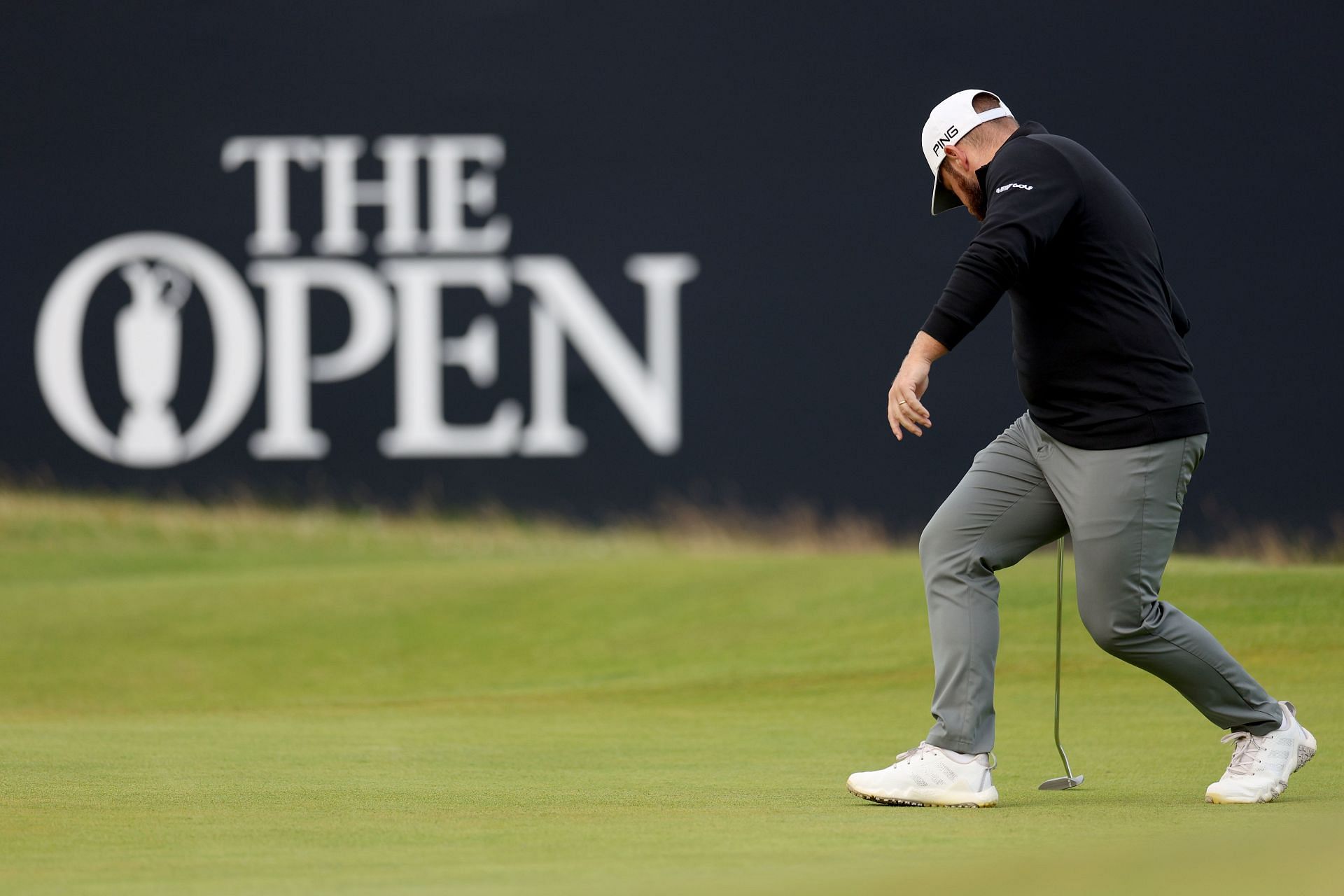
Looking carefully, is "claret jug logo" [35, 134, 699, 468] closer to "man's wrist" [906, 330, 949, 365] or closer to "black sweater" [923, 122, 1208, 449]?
"black sweater" [923, 122, 1208, 449]

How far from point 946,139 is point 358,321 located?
7.88m

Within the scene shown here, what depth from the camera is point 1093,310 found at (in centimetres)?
341

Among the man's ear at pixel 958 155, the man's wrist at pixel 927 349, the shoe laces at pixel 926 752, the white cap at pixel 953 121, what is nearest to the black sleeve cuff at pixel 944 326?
the man's wrist at pixel 927 349

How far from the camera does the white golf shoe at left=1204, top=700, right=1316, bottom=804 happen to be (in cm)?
343

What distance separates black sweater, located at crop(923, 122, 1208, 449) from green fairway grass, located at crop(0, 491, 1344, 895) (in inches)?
32.0

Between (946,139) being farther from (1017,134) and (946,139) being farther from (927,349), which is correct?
(927,349)

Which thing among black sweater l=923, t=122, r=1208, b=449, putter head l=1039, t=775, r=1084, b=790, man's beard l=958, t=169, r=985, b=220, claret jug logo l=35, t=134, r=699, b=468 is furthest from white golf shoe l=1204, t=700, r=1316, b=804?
claret jug logo l=35, t=134, r=699, b=468

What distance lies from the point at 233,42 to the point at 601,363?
3485 mm

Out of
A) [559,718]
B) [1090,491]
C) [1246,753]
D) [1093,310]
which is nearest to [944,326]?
[1093,310]

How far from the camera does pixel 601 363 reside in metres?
10.9

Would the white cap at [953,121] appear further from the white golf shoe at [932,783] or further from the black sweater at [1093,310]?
the white golf shoe at [932,783]

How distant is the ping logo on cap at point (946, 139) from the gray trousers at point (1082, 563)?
65 cm

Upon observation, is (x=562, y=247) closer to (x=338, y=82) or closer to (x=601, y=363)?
(x=601, y=363)

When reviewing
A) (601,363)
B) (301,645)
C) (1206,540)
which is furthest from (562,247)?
(1206,540)
